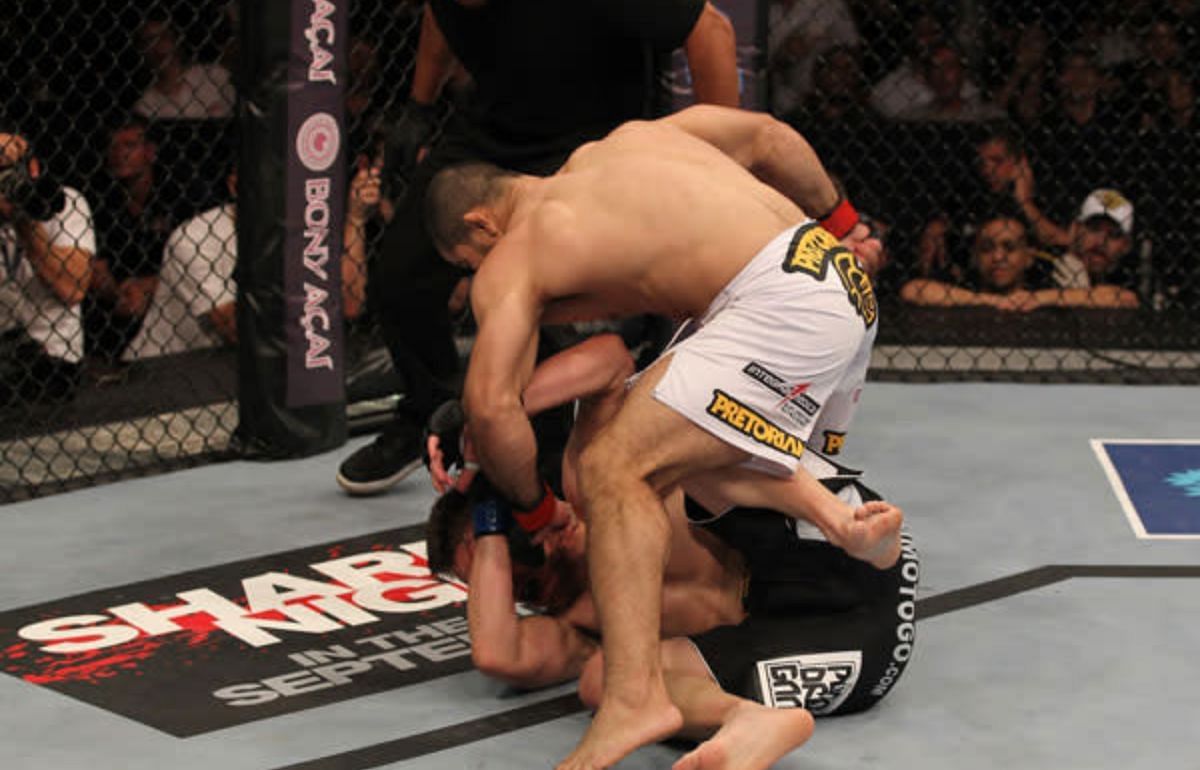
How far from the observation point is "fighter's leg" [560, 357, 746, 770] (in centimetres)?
281

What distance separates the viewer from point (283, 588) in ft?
12.7

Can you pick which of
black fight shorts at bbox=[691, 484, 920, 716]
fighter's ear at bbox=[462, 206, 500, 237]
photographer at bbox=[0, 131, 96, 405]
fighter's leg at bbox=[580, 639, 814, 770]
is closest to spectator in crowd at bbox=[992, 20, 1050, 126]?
photographer at bbox=[0, 131, 96, 405]

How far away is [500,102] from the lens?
13.6 ft

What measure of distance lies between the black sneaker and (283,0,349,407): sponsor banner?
377 millimetres

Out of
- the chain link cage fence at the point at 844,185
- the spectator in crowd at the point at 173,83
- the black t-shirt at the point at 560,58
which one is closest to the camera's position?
the black t-shirt at the point at 560,58

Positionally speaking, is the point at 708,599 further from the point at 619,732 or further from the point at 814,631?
the point at 619,732

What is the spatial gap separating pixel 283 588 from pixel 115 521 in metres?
0.67

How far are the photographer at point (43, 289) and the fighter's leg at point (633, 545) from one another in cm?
258

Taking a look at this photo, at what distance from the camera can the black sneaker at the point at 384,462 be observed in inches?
177

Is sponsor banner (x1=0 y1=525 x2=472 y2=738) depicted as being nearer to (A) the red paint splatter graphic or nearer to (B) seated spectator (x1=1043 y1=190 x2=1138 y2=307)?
(A) the red paint splatter graphic

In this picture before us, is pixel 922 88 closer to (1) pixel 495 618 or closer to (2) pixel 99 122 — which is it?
(2) pixel 99 122

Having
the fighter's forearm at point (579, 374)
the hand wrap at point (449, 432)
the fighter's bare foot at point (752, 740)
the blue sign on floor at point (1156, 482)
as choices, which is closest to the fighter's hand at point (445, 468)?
the hand wrap at point (449, 432)

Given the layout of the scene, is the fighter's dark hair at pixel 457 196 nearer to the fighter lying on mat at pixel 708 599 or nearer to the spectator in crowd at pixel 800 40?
the fighter lying on mat at pixel 708 599

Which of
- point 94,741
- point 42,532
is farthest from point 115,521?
point 94,741
